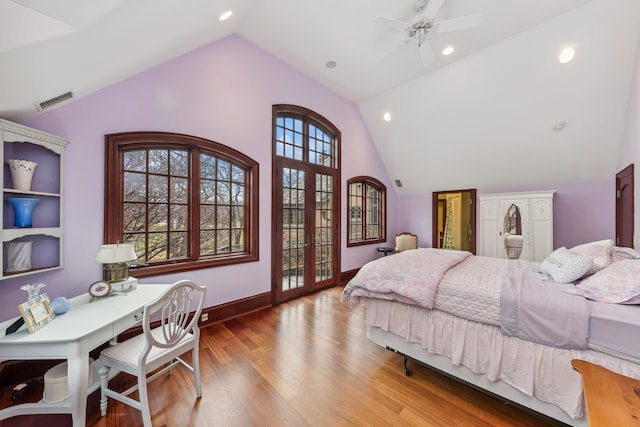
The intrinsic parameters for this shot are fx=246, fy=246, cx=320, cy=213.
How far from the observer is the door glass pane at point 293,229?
12.7 ft

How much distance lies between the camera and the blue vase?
5.87 feet

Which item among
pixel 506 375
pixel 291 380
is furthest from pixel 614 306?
pixel 291 380

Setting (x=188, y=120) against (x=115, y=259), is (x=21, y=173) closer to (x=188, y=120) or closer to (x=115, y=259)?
(x=115, y=259)

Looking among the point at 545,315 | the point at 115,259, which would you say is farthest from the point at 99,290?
the point at 545,315

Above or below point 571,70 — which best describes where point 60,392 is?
below

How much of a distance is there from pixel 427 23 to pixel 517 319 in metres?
2.88

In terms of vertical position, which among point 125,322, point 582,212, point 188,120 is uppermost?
point 188,120

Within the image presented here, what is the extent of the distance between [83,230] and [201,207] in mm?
1077

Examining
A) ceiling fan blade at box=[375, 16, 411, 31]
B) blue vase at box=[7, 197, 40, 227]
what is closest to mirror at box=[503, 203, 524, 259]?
ceiling fan blade at box=[375, 16, 411, 31]

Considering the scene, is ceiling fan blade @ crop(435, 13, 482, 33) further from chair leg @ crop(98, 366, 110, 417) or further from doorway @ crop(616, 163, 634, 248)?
chair leg @ crop(98, 366, 110, 417)

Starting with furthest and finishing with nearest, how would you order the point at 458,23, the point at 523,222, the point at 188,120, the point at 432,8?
the point at 523,222, the point at 188,120, the point at 458,23, the point at 432,8

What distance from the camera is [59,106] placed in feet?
6.81

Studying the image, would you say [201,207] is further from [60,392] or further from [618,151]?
[618,151]

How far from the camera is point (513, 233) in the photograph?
14.8 ft
